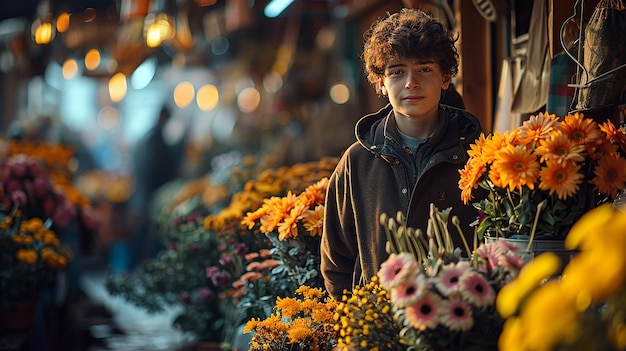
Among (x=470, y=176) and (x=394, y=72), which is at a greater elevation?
(x=394, y=72)

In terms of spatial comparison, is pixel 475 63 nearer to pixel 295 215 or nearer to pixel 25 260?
pixel 295 215

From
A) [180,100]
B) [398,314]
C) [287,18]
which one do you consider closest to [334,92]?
[287,18]

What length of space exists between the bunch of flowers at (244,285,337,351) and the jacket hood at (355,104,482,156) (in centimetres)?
56

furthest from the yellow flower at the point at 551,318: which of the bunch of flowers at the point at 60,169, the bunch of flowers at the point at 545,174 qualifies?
the bunch of flowers at the point at 60,169

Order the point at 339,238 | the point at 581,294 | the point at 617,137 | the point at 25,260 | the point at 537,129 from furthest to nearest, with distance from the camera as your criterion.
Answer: the point at 25,260 < the point at 339,238 < the point at 617,137 < the point at 537,129 < the point at 581,294

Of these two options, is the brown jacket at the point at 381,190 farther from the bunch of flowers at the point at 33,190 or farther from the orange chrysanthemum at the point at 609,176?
the bunch of flowers at the point at 33,190

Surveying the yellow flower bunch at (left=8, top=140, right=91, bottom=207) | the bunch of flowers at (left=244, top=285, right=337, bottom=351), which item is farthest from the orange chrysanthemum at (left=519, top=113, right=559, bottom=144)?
the yellow flower bunch at (left=8, top=140, right=91, bottom=207)

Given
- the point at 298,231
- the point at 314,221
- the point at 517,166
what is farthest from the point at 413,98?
the point at 298,231

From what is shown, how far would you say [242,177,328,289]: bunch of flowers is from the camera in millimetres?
4133

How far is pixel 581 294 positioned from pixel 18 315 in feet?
16.1

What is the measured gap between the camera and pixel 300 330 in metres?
3.30

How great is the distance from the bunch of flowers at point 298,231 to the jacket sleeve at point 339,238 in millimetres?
565

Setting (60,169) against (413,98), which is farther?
(60,169)

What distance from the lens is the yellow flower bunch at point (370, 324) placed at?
2631mm
